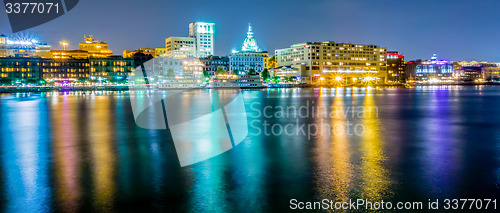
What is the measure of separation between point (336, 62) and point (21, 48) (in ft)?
370

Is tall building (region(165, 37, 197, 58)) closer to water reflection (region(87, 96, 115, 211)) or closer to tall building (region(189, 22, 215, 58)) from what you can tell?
tall building (region(189, 22, 215, 58))

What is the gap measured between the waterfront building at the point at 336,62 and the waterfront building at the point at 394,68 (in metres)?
16.8

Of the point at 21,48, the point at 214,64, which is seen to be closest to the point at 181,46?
the point at 214,64

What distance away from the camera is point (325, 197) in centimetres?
808

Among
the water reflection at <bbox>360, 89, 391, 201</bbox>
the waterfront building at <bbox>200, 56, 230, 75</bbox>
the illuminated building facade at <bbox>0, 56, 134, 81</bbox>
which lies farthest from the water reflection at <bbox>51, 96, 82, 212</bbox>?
the waterfront building at <bbox>200, 56, 230, 75</bbox>

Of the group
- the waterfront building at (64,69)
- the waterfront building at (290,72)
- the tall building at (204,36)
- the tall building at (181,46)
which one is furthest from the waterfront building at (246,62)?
the waterfront building at (64,69)

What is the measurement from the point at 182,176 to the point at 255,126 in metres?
11.6

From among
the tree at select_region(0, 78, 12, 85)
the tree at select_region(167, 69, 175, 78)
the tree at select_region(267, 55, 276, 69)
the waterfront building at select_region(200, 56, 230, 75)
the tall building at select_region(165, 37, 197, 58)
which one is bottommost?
the tree at select_region(0, 78, 12, 85)

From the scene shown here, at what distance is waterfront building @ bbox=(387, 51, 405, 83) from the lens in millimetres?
181125

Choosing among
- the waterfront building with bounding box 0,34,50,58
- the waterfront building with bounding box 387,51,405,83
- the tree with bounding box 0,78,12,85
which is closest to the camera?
the tree with bounding box 0,78,12,85

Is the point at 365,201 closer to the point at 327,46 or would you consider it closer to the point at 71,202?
the point at 71,202

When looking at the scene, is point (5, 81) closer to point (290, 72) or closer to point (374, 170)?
point (290, 72)

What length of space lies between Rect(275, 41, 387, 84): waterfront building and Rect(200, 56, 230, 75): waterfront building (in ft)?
94.4

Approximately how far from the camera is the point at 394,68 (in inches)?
7224
